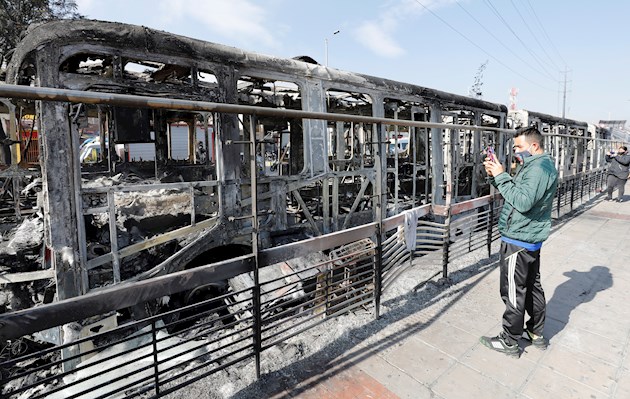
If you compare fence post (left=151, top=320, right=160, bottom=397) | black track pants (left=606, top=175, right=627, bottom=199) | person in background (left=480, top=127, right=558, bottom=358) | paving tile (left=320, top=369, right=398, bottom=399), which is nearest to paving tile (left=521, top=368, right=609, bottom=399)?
person in background (left=480, top=127, right=558, bottom=358)

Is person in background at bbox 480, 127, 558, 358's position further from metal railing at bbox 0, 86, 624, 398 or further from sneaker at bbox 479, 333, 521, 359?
metal railing at bbox 0, 86, 624, 398

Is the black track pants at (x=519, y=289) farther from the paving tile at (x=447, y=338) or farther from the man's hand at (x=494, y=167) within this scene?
the man's hand at (x=494, y=167)

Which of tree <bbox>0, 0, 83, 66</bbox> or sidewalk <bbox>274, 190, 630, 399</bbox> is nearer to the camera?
sidewalk <bbox>274, 190, 630, 399</bbox>

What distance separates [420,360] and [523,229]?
4.12 ft

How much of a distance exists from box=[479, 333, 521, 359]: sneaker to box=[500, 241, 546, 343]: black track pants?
54mm

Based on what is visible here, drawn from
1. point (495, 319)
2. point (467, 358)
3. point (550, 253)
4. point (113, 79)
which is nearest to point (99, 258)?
point (113, 79)

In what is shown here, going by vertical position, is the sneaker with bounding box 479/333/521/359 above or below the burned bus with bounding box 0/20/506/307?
below

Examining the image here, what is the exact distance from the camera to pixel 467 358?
272 cm

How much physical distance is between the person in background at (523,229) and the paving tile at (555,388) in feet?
0.82

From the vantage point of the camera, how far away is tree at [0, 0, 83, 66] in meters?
13.9

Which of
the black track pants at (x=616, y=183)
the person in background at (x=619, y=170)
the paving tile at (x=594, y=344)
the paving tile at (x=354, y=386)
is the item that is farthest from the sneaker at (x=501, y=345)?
the black track pants at (x=616, y=183)

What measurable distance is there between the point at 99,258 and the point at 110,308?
6.96ft

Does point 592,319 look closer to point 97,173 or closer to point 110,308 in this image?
point 110,308

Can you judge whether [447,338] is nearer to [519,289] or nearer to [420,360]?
[420,360]
